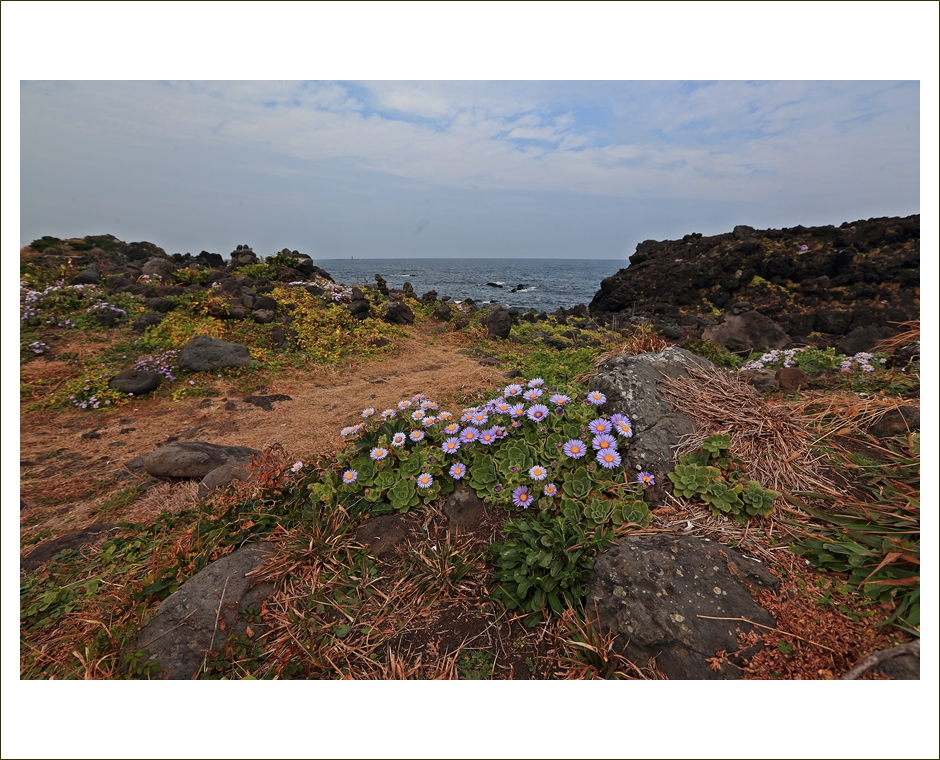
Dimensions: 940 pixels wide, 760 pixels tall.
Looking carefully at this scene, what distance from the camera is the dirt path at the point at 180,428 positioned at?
412cm

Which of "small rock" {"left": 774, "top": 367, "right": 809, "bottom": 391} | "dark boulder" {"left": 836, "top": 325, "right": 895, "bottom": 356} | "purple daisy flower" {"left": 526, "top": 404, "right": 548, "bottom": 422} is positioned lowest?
"purple daisy flower" {"left": 526, "top": 404, "right": 548, "bottom": 422}

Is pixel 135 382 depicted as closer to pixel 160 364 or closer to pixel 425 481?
pixel 160 364

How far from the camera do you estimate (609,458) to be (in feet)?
7.50

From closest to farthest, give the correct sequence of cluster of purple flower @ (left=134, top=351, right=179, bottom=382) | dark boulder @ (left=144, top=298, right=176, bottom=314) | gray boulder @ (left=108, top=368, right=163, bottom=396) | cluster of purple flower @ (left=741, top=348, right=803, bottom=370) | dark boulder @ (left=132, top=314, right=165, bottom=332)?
cluster of purple flower @ (left=741, top=348, right=803, bottom=370), gray boulder @ (left=108, top=368, right=163, bottom=396), cluster of purple flower @ (left=134, top=351, right=179, bottom=382), dark boulder @ (left=132, top=314, right=165, bottom=332), dark boulder @ (left=144, top=298, right=176, bottom=314)

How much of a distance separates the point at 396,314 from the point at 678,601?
12241 mm

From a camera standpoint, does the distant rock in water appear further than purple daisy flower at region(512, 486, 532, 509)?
Yes

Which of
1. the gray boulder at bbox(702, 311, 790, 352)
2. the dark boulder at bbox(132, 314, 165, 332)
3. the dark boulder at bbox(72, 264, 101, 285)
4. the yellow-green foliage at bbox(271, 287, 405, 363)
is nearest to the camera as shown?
the dark boulder at bbox(132, 314, 165, 332)

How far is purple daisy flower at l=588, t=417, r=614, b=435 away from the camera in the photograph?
2.41 m

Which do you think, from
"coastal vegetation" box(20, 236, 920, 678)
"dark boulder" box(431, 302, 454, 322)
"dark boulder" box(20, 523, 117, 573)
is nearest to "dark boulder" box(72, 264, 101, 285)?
"dark boulder" box(431, 302, 454, 322)

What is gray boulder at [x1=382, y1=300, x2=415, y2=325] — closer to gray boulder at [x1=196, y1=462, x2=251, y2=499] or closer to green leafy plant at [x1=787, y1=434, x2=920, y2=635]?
gray boulder at [x1=196, y1=462, x2=251, y2=499]

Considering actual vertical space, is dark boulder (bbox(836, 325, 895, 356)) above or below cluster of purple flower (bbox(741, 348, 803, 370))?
above

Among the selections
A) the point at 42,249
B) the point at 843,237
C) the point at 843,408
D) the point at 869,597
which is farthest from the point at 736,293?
the point at 42,249

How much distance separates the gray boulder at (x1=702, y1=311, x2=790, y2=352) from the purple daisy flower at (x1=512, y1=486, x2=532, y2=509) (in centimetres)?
1142

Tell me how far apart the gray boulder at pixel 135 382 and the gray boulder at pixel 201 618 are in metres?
6.62
